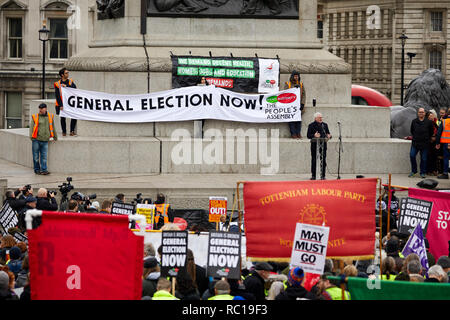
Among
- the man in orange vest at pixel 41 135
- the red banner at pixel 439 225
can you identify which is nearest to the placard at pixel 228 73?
the man in orange vest at pixel 41 135

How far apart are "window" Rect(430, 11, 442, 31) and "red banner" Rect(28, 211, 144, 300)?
75.4 m

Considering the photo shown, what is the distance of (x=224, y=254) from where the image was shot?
37.6ft

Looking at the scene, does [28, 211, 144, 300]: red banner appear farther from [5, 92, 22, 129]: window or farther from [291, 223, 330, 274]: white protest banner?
[5, 92, 22, 129]: window

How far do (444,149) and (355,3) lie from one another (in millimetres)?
67135

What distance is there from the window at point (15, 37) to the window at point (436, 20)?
1443 inches

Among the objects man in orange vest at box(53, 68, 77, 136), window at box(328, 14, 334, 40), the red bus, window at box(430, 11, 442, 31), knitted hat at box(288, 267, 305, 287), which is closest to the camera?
knitted hat at box(288, 267, 305, 287)

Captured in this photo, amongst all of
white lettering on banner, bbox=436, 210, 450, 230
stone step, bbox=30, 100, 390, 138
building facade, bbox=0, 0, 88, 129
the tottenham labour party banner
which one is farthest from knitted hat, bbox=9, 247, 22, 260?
building facade, bbox=0, 0, 88, 129

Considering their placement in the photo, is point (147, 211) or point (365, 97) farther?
point (365, 97)

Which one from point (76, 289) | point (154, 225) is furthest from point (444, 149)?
point (76, 289)

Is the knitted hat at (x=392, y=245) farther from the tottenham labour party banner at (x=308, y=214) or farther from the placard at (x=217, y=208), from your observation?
the placard at (x=217, y=208)

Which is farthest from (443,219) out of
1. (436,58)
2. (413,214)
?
(436,58)
